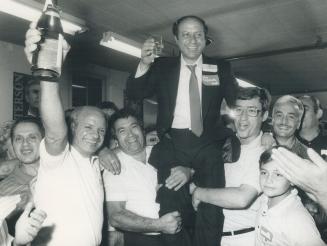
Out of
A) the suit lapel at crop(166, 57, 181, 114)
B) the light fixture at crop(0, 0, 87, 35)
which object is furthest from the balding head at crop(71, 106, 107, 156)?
the light fixture at crop(0, 0, 87, 35)

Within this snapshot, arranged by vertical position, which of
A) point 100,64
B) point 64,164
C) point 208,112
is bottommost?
point 64,164

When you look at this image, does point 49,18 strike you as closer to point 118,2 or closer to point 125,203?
point 125,203

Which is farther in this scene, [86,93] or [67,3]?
[86,93]

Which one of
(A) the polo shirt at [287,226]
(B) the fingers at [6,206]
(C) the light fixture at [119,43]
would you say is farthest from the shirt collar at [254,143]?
(C) the light fixture at [119,43]

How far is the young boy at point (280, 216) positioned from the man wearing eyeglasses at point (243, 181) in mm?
104

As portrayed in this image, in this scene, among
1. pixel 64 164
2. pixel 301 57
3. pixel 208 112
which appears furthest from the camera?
pixel 301 57

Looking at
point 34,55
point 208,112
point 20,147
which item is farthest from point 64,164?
point 208,112

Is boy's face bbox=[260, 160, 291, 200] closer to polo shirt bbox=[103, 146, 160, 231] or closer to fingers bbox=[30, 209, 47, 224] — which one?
polo shirt bbox=[103, 146, 160, 231]

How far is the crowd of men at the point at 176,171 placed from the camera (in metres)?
2.06

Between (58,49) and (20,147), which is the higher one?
(58,49)

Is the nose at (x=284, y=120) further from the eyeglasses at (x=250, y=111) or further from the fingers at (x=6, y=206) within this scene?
the fingers at (x=6, y=206)

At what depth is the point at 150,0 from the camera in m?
4.79

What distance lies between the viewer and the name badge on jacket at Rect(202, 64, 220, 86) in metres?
2.51

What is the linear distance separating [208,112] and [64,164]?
109cm
